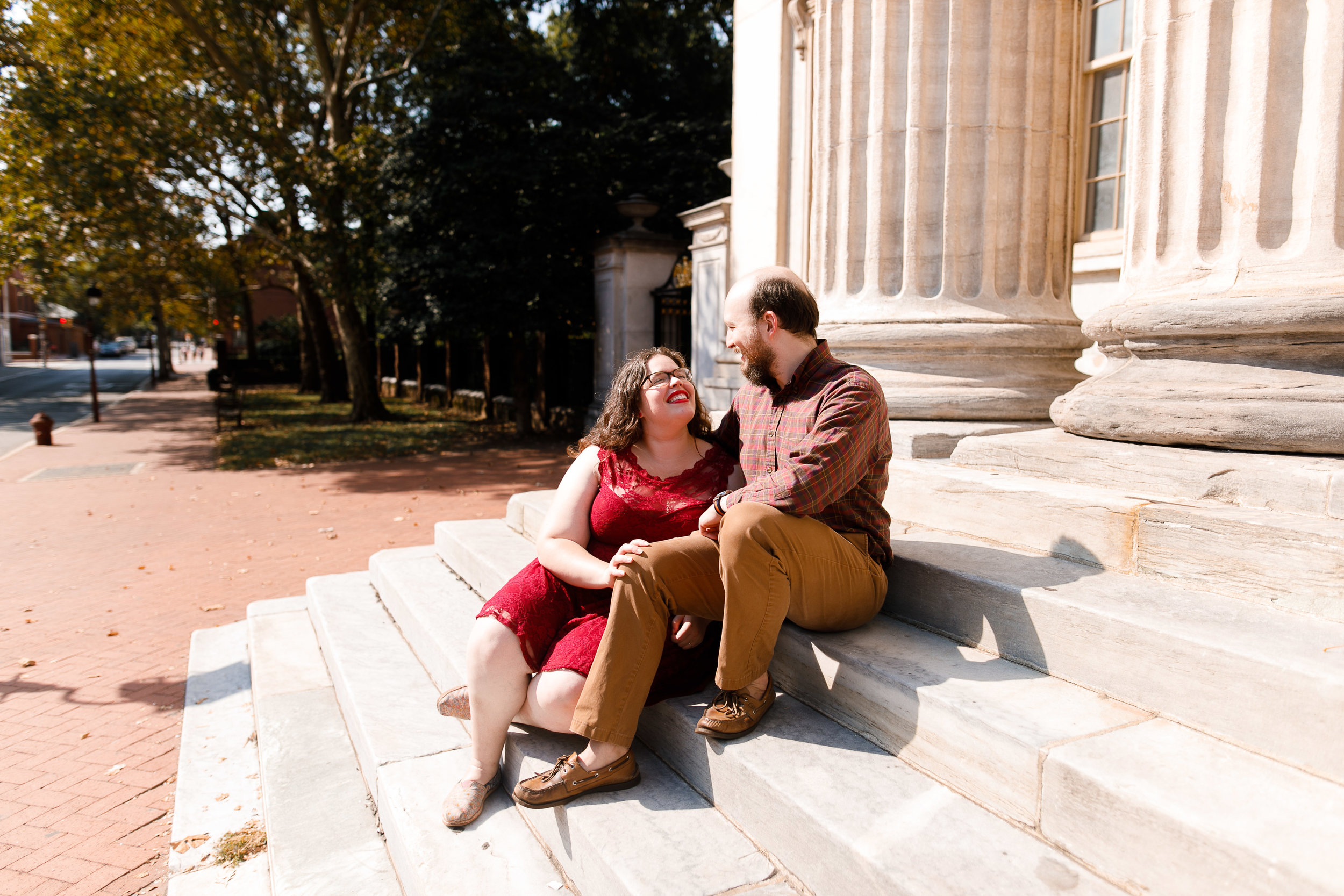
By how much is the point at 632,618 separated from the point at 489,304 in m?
11.7

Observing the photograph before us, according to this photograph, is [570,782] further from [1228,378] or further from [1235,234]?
[1235,234]

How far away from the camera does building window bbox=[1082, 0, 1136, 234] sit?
5.94 m

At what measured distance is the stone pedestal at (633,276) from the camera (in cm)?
1302

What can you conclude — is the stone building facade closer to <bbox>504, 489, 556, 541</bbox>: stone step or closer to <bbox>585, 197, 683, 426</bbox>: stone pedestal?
<bbox>504, 489, 556, 541</bbox>: stone step

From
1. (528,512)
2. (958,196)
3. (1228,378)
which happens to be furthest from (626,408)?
(958,196)

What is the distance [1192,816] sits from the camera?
1740 mm

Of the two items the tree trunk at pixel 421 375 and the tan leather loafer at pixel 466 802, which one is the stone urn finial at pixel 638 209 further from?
the tree trunk at pixel 421 375

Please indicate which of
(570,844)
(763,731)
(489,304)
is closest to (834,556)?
(763,731)

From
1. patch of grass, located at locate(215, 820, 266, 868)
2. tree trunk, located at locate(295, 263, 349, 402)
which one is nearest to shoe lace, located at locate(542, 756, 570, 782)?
patch of grass, located at locate(215, 820, 266, 868)

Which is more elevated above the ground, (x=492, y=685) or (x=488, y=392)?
(x=488, y=392)

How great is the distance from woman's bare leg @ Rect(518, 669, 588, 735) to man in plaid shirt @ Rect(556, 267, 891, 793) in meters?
0.16

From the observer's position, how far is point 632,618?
258 centimetres

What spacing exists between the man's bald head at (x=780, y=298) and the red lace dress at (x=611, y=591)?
59cm

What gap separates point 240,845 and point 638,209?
11.1 m
